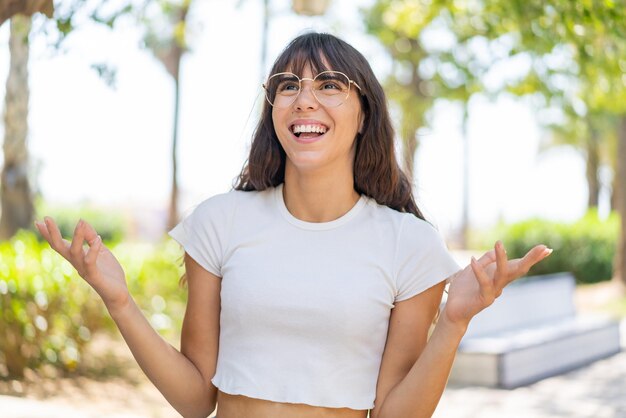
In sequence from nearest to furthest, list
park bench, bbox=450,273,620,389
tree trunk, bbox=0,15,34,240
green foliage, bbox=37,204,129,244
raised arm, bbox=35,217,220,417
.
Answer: raised arm, bbox=35,217,220,417 → park bench, bbox=450,273,620,389 → tree trunk, bbox=0,15,34,240 → green foliage, bbox=37,204,129,244

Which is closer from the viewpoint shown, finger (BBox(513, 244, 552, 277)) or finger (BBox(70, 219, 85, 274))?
finger (BBox(513, 244, 552, 277))

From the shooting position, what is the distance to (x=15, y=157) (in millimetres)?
9359

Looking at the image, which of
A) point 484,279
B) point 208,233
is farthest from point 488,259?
point 208,233

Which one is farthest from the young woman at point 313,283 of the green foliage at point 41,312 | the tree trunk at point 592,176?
the tree trunk at point 592,176

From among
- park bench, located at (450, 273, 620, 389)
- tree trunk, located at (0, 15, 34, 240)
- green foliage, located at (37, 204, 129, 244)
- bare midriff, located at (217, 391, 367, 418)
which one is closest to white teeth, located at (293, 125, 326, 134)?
bare midriff, located at (217, 391, 367, 418)

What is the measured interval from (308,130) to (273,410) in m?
0.74

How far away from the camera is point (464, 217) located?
2939 cm

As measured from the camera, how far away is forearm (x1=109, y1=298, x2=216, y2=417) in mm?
2365

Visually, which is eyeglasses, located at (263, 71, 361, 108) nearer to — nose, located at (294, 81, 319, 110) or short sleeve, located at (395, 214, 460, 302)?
nose, located at (294, 81, 319, 110)

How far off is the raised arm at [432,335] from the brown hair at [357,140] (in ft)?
1.15

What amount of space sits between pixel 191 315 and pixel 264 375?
0.30m

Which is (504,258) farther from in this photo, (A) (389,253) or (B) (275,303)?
(B) (275,303)

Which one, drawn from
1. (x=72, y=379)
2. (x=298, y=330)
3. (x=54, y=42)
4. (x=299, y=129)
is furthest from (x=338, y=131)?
(x=72, y=379)

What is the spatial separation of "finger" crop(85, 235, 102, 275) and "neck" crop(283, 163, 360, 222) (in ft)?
1.89
